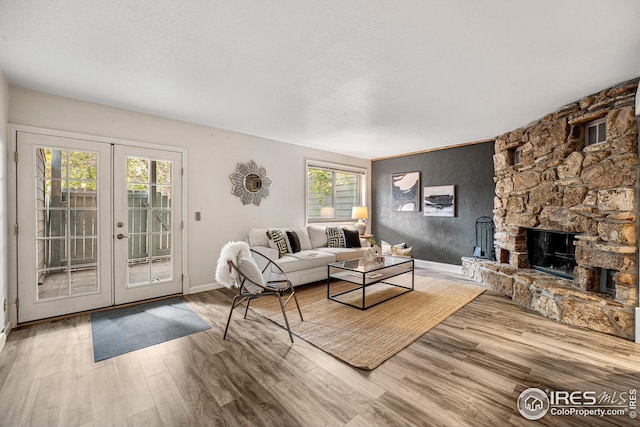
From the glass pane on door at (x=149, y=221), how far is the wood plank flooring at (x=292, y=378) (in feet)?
3.24

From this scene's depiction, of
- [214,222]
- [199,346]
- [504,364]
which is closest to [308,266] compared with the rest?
[214,222]

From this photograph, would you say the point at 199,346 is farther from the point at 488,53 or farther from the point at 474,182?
the point at 474,182

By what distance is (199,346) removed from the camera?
249 centimetres

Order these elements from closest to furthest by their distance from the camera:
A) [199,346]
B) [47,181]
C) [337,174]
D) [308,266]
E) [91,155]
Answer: [199,346]
[47,181]
[91,155]
[308,266]
[337,174]

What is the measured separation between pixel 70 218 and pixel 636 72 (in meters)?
5.89

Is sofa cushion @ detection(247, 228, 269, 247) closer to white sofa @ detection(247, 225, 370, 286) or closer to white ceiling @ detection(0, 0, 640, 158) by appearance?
white sofa @ detection(247, 225, 370, 286)

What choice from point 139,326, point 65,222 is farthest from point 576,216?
point 65,222

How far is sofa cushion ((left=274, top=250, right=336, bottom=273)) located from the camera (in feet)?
13.1

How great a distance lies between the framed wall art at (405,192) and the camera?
5906 mm

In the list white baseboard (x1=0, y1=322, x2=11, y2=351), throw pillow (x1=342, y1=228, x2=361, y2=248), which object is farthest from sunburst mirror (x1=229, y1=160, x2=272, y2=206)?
white baseboard (x1=0, y1=322, x2=11, y2=351)

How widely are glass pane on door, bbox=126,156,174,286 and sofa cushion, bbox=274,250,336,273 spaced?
1563 millimetres

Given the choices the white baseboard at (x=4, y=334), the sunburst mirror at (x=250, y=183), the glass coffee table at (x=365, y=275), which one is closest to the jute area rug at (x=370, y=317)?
the glass coffee table at (x=365, y=275)

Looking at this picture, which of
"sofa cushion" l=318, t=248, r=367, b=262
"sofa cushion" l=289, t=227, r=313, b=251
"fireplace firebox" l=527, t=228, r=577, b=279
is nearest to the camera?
"fireplace firebox" l=527, t=228, r=577, b=279

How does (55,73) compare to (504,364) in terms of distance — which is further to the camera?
(55,73)
